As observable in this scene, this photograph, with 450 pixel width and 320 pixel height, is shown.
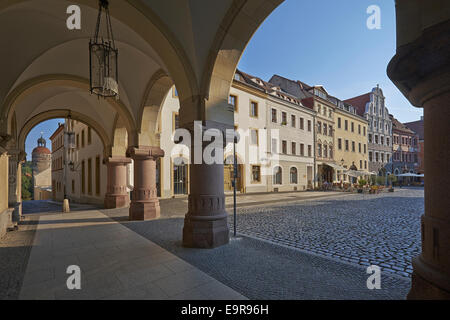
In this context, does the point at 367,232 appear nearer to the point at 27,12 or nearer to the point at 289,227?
the point at 289,227

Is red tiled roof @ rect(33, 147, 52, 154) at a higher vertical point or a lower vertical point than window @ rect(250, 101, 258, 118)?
lower

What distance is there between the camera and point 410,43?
5.66ft

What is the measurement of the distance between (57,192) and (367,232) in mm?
34137

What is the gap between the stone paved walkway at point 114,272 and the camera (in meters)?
2.90

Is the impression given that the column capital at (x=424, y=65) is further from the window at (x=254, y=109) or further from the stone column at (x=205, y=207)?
the window at (x=254, y=109)

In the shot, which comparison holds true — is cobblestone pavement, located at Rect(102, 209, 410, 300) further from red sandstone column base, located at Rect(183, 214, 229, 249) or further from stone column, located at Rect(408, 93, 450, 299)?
stone column, located at Rect(408, 93, 450, 299)

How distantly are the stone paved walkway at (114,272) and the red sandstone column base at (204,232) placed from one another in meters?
0.58

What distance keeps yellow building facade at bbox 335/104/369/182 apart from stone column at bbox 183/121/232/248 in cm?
2966

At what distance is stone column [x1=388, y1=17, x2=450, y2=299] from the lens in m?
1.69

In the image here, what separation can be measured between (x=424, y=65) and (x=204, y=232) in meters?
4.31

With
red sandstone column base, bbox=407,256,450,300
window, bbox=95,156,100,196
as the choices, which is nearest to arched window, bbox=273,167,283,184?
window, bbox=95,156,100,196

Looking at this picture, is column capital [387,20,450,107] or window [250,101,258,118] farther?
window [250,101,258,118]

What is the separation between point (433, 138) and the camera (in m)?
1.90

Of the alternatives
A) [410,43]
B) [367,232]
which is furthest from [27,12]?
[367,232]
